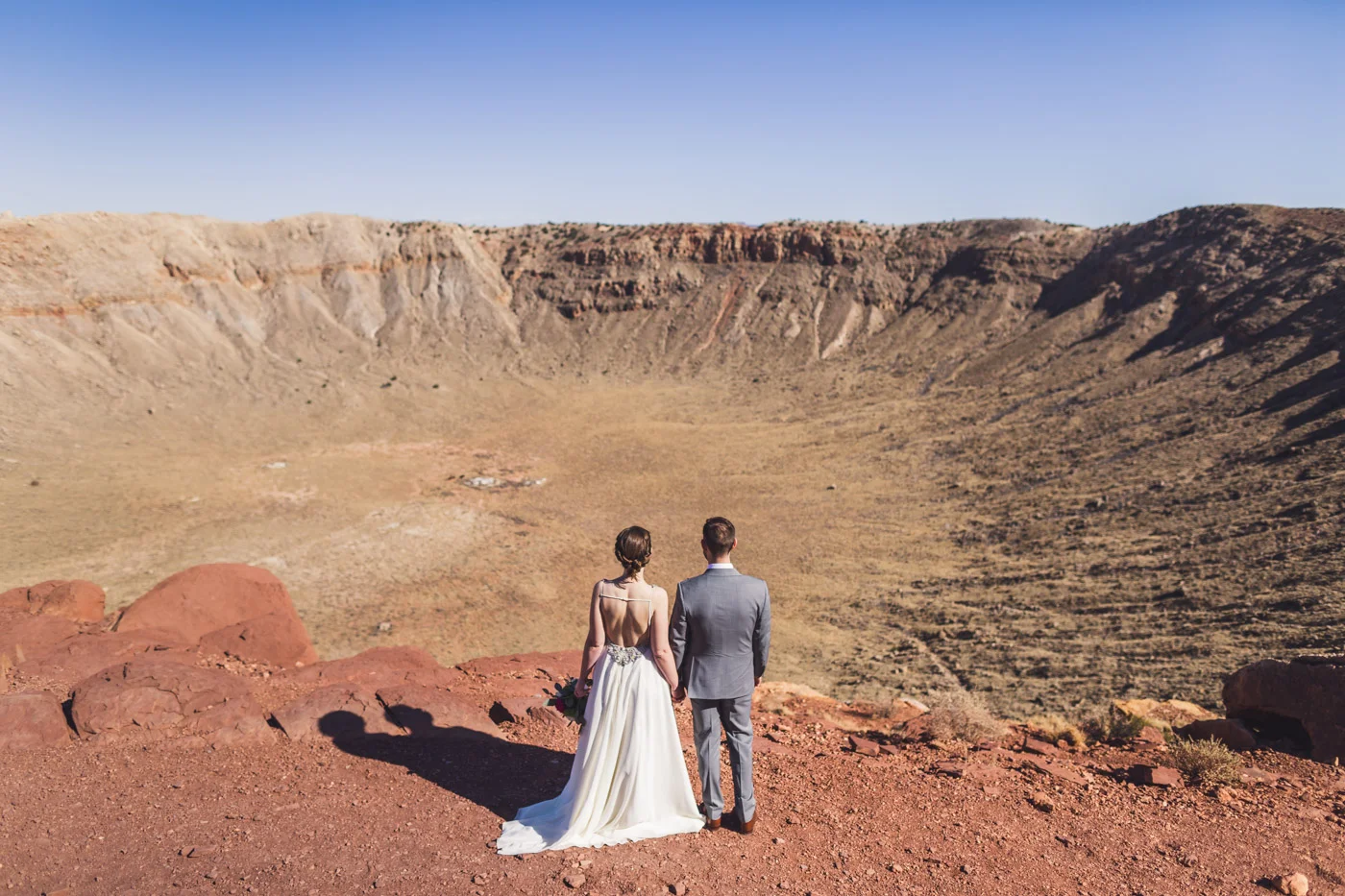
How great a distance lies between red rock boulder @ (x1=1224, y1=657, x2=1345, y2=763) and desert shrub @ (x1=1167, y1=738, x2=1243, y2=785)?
900mm

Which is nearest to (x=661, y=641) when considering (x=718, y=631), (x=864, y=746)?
(x=718, y=631)

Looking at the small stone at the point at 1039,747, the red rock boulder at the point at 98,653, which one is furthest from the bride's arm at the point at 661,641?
the red rock boulder at the point at 98,653

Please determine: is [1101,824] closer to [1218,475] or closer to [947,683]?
[947,683]

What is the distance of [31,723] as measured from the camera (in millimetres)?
5652

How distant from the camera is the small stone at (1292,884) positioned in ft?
14.1

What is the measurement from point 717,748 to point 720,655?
24.1 inches

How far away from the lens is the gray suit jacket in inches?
174

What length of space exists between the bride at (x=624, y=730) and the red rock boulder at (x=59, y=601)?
7.70m

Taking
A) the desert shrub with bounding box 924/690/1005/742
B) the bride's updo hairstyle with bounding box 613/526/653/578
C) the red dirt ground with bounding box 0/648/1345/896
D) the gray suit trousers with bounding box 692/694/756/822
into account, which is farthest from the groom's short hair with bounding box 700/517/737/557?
the desert shrub with bounding box 924/690/1005/742

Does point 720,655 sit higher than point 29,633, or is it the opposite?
point 720,655

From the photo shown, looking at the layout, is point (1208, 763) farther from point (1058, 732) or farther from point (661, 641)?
point (661, 641)

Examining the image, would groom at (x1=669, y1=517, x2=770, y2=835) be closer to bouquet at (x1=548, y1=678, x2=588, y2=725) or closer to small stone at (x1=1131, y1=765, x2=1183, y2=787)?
bouquet at (x1=548, y1=678, x2=588, y2=725)

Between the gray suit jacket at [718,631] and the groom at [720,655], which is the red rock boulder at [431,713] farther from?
the gray suit jacket at [718,631]

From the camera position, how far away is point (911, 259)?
50.8 meters
